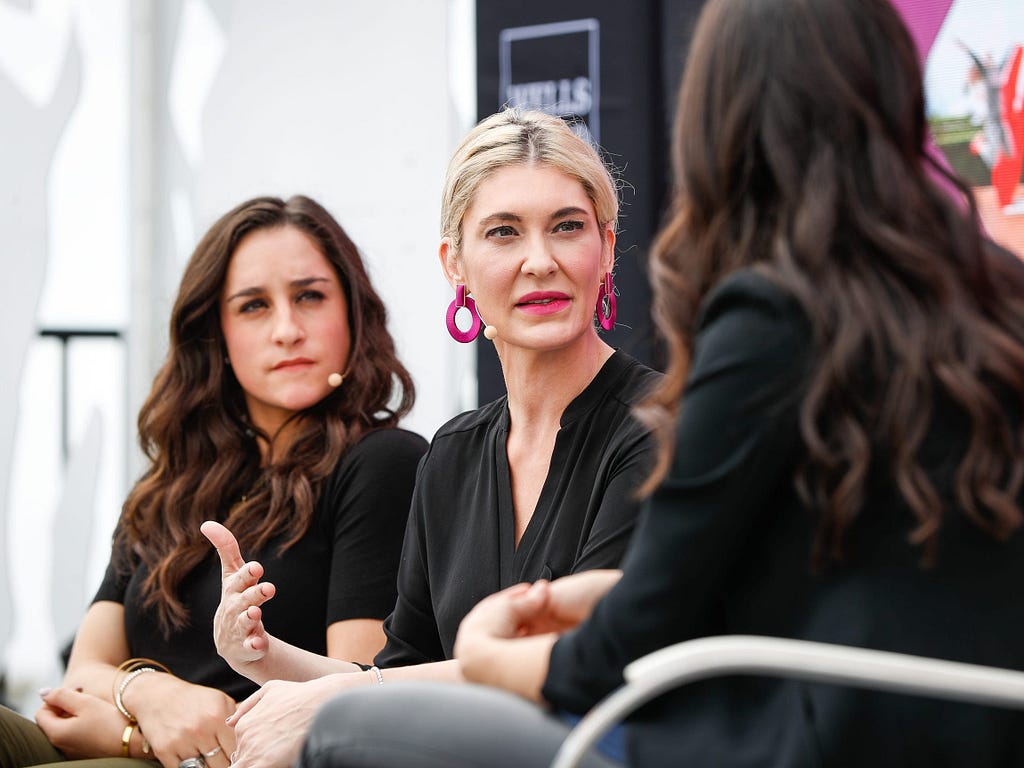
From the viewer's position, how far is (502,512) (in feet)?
6.66

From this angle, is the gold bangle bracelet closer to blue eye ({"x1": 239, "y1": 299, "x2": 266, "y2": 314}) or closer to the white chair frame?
blue eye ({"x1": 239, "y1": 299, "x2": 266, "y2": 314})

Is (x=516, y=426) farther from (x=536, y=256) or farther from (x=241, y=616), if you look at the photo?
(x=241, y=616)

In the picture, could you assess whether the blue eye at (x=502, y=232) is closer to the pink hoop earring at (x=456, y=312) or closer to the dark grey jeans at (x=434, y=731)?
the pink hoop earring at (x=456, y=312)

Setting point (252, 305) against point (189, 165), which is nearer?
point (252, 305)

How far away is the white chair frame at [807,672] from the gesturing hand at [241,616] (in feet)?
3.27

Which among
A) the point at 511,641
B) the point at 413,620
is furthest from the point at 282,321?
the point at 511,641

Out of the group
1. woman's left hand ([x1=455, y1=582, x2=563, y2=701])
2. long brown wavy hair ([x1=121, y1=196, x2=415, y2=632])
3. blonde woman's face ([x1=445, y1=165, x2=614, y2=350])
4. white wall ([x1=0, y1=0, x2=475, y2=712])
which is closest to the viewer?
woman's left hand ([x1=455, y1=582, x2=563, y2=701])

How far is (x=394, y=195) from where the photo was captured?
377cm

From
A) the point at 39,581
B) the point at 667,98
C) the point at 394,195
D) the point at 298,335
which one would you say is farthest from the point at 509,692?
the point at 39,581

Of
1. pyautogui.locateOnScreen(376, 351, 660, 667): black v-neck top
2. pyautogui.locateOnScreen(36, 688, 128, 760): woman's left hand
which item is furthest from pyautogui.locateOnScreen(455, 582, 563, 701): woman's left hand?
pyautogui.locateOnScreen(36, 688, 128, 760): woman's left hand

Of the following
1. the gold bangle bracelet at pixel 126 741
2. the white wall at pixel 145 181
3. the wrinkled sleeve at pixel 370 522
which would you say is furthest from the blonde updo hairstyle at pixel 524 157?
the white wall at pixel 145 181

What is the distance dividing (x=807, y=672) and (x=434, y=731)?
0.36 meters

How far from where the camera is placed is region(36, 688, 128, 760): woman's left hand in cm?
229

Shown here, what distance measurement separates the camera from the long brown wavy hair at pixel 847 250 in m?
1.08
